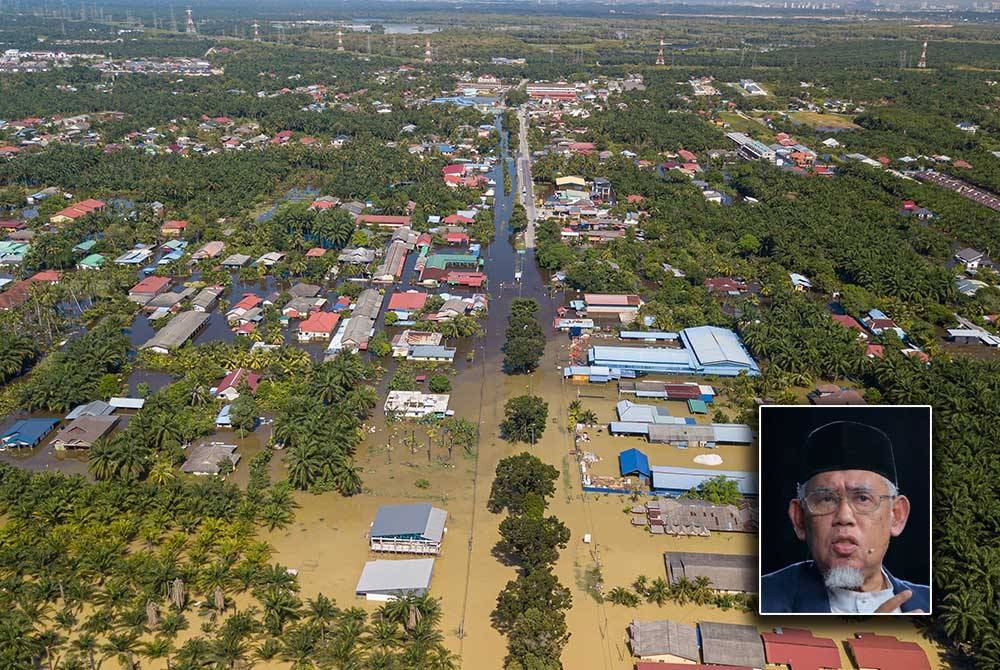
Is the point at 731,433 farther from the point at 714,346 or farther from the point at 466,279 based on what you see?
the point at 466,279

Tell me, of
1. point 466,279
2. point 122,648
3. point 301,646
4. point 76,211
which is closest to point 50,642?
point 122,648

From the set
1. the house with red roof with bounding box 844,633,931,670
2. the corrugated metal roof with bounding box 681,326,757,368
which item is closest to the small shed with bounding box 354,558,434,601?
the house with red roof with bounding box 844,633,931,670

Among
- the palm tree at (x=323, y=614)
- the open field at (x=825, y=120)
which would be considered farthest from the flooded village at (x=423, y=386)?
the open field at (x=825, y=120)

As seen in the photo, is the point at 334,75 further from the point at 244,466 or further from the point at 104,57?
the point at 244,466

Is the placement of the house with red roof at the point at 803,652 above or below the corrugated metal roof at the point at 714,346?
below

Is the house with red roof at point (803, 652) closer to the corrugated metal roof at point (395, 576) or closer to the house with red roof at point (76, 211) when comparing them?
the corrugated metal roof at point (395, 576)

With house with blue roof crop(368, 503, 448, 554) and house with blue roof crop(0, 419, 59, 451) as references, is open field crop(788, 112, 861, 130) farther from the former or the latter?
house with blue roof crop(0, 419, 59, 451)

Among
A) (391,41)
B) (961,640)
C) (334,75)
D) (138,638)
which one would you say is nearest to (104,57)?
(334,75)
